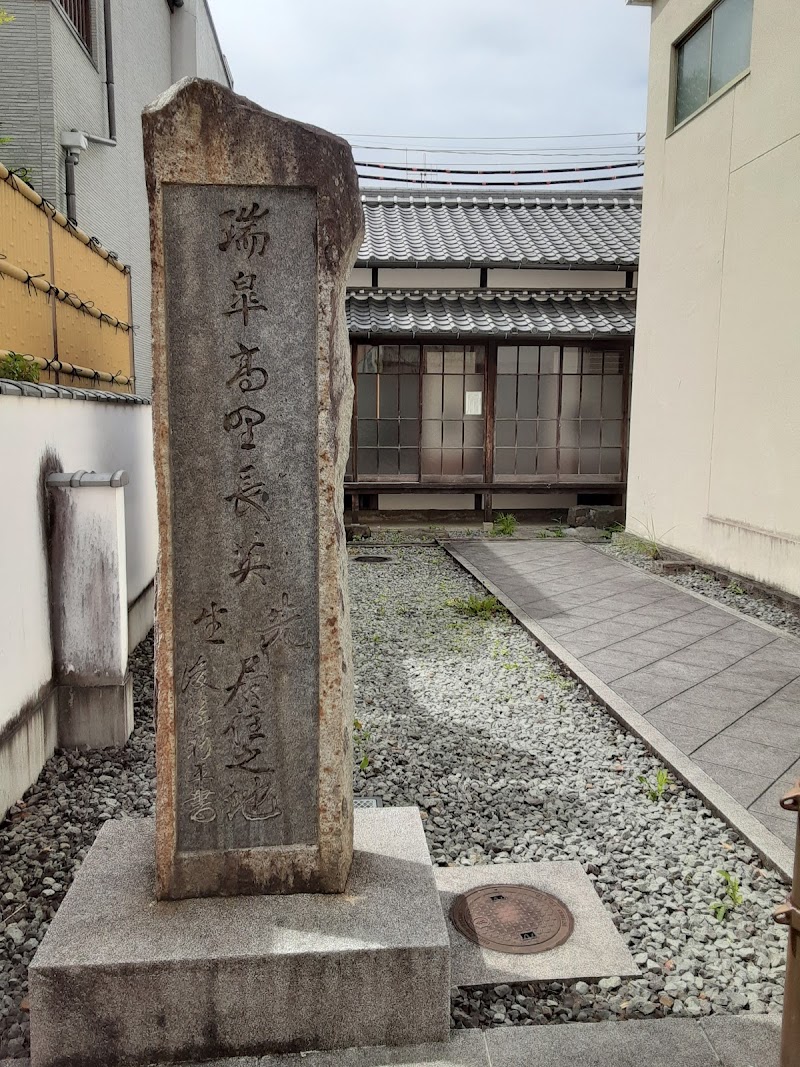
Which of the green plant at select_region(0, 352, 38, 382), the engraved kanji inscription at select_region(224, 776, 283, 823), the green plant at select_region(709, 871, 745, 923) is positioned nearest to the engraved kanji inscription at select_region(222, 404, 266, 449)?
the engraved kanji inscription at select_region(224, 776, 283, 823)

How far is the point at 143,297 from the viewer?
11.7 m

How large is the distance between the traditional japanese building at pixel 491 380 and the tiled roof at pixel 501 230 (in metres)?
0.06

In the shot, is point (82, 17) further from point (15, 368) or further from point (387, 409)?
point (15, 368)

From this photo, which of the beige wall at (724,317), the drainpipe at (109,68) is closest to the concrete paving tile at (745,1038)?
the beige wall at (724,317)

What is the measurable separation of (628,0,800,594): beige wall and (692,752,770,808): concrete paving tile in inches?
161

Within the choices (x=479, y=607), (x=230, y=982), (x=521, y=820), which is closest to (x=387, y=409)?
(x=479, y=607)

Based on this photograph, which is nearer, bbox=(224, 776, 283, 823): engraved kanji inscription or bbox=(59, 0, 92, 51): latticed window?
bbox=(224, 776, 283, 823): engraved kanji inscription

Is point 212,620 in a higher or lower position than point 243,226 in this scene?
lower

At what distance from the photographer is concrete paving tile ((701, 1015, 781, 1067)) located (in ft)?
7.65

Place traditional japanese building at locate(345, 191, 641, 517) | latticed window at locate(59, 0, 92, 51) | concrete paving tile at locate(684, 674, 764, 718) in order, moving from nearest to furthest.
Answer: concrete paving tile at locate(684, 674, 764, 718), latticed window at locate(59, 0, 92, 51), traditional japanese building at locate(345, 191, 641, 517)

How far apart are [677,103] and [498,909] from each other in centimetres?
1050

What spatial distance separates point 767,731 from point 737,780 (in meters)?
0.74

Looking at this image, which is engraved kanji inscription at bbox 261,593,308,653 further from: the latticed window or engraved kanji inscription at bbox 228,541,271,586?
the latticed window

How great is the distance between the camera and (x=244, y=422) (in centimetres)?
253
